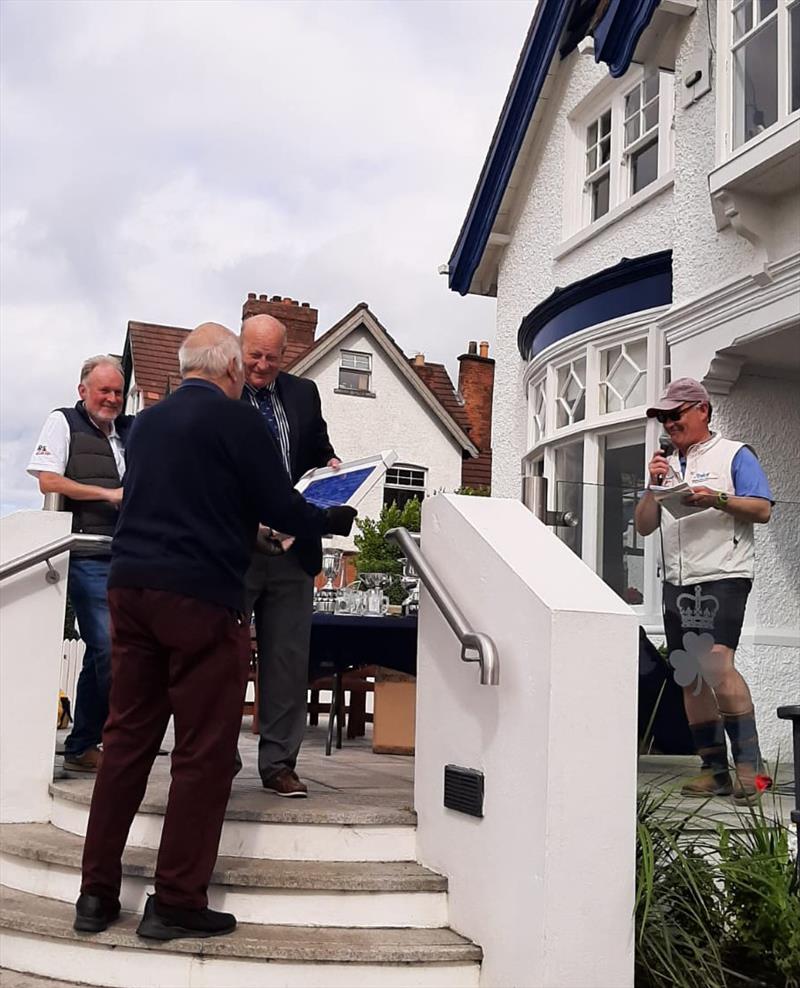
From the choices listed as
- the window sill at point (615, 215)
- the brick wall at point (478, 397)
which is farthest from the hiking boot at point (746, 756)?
the brick wall at point (478, 397)

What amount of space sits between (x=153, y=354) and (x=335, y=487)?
24.2 meters

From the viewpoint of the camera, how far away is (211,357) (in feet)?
13.0

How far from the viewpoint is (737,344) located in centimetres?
744

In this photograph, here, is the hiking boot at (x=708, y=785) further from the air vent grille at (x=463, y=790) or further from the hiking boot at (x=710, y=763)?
the air vent grille at (x=463, y=790)

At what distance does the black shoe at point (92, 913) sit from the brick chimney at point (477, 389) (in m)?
23.5

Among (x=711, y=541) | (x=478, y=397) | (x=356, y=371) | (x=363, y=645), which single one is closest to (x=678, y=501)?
(x=711, y=541)

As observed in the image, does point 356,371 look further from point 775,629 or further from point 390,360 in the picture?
point 775,629

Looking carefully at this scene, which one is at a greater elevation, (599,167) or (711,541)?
(599,167)

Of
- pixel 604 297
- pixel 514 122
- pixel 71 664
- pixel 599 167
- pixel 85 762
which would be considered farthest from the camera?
pixel 514 122

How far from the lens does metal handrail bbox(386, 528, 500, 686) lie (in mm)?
3666

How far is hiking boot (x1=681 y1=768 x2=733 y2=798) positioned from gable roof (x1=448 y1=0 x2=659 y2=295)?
7315 millimetres

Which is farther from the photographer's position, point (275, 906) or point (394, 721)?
point (394, 721)

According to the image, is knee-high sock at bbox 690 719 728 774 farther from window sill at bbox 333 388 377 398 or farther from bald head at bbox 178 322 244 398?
window sill at bbox 333 388 377 398

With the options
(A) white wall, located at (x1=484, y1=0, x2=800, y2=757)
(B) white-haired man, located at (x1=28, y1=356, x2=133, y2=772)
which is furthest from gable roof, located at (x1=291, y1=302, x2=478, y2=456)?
(B) white-haired man, located at (x1=28, y1=356, x2=133, y2=772)
